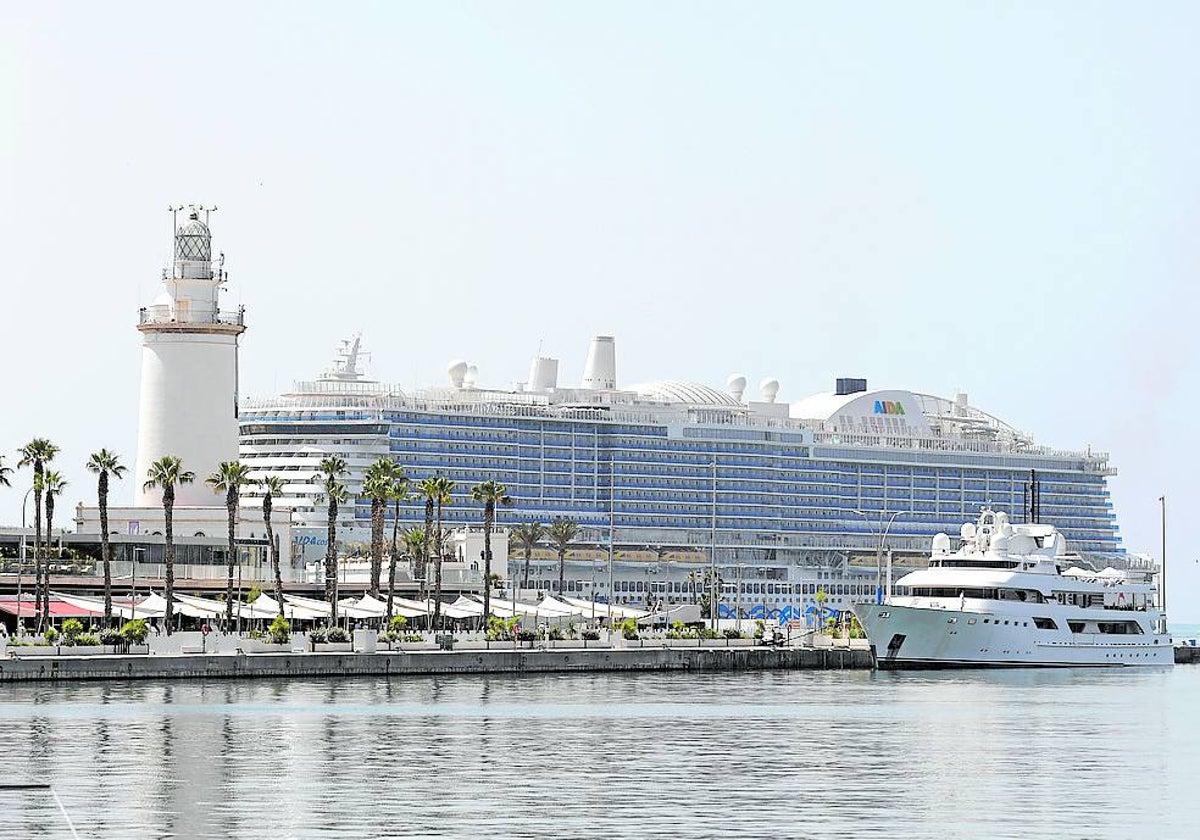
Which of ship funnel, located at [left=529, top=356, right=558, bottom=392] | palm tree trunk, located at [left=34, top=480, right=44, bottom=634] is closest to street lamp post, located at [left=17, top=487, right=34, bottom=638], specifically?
palm tree trunk, located at [left=34, top=480, right=44, bottom=634]

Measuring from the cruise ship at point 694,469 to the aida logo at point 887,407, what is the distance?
0.67 ft

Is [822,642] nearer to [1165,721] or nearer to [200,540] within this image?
[200,540]

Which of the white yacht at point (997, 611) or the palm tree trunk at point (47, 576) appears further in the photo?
the white yacht at point (997, 611)

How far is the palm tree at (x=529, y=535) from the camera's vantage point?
498 ft

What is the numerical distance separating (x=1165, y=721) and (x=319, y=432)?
3486 inches

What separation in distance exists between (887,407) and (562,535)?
40.2 meters

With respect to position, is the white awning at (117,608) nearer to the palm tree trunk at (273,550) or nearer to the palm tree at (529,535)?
the palm tree trunk at (273,550)

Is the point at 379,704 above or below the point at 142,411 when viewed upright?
below

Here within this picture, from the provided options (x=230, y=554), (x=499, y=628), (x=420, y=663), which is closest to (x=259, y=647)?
(x=420, y=663)

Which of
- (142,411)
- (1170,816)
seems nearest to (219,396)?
(142,411)

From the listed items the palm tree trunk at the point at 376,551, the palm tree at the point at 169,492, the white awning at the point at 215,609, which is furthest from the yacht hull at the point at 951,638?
the palm tree at the point at 169,492

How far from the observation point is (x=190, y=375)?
112438 millimetres

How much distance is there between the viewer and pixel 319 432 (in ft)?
520

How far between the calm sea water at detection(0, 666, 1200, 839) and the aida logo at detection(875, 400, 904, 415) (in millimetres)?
98364
